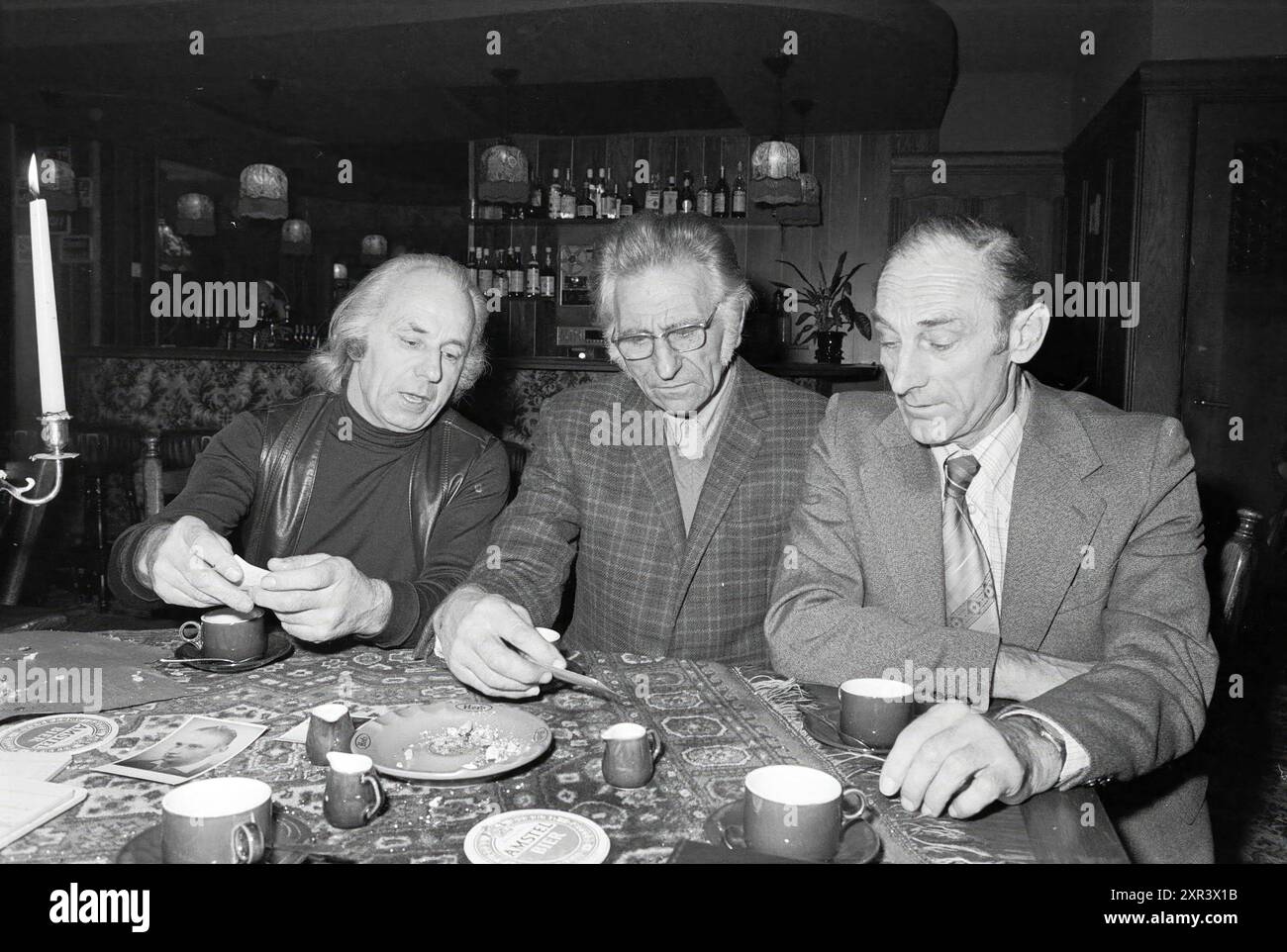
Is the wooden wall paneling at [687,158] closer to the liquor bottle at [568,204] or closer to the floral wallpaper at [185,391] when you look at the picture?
the liquor bottle at [568,204]

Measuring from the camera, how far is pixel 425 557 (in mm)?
2301

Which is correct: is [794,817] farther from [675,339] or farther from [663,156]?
[663,156]

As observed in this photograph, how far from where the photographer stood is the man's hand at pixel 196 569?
65.5 inches

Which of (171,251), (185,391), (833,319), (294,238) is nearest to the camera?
(185,391)

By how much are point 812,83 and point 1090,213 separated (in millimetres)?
2241

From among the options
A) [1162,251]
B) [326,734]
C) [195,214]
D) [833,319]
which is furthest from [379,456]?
[195,214]

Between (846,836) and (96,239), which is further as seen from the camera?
(96,239)

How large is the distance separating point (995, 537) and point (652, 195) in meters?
7.49

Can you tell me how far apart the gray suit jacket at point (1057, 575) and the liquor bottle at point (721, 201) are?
23.2 ft

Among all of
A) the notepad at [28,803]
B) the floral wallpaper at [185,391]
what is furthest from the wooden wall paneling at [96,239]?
the notepad at [28,803]

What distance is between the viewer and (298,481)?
7.58ft

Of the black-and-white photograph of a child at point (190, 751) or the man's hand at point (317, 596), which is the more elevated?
the man's hand at point (317, 596)

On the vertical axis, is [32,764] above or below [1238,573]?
below
